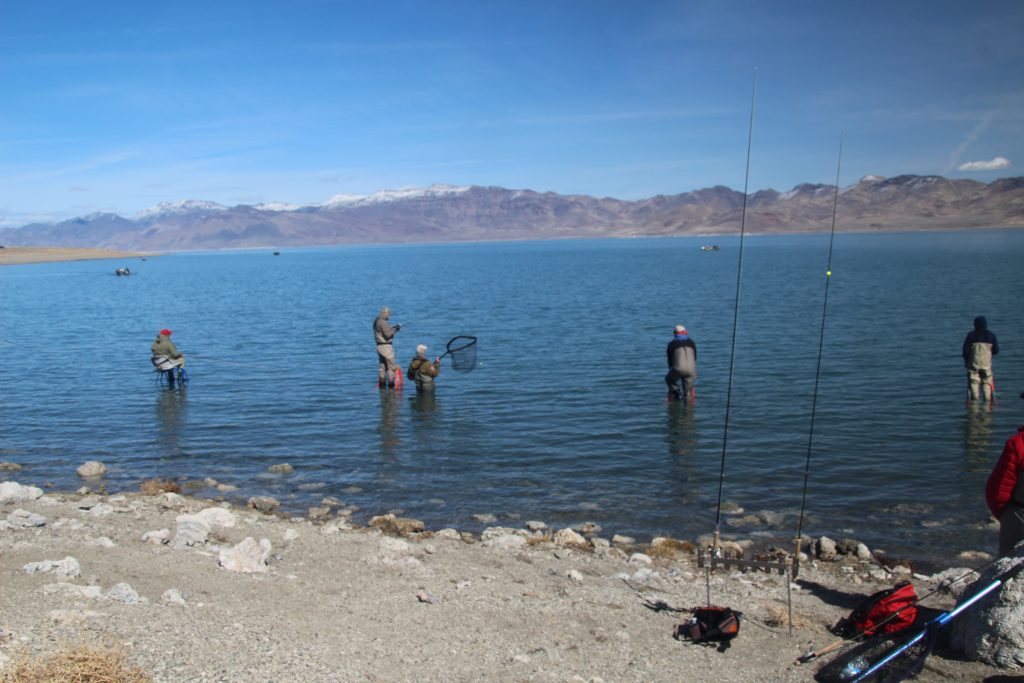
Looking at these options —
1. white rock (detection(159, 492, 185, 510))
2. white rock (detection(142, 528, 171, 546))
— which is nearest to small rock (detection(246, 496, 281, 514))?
white rock (detection(159, 492, 185, 510))

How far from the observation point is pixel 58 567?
8.91 metres

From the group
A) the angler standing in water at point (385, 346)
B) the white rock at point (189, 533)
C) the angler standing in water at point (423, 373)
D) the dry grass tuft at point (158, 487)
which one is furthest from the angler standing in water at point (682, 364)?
the white rock at point (189, 533)

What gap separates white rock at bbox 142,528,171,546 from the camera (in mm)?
10781

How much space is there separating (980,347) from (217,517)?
646 inches

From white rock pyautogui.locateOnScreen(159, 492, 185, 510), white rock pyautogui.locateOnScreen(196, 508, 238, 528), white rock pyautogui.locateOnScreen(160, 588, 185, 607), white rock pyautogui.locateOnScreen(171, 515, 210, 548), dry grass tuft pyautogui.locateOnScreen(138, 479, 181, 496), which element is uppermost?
white rock pyautogui.locateOnScreen(160, 588, 185, 607)

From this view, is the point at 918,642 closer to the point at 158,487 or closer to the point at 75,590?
the point at 75,590

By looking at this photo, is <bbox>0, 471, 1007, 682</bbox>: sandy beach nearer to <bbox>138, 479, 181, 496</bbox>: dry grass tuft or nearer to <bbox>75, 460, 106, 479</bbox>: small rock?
<bbox>138, 479, 181, 496</bbox>: dry grass tuft

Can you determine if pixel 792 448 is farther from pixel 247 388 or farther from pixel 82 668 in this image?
pixel 247 388

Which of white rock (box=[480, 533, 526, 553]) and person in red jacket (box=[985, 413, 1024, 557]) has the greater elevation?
person in red jacket (box=[985, 413, 1024, 557])

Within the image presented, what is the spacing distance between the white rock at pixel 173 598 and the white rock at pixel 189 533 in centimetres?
220

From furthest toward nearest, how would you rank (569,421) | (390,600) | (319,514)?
(569,421), (319,514), (390,600)

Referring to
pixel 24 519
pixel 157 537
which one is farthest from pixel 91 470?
pixel 157 537

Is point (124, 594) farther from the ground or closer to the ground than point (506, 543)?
farther from the ground

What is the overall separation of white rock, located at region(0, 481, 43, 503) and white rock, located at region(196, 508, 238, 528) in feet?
11.6
